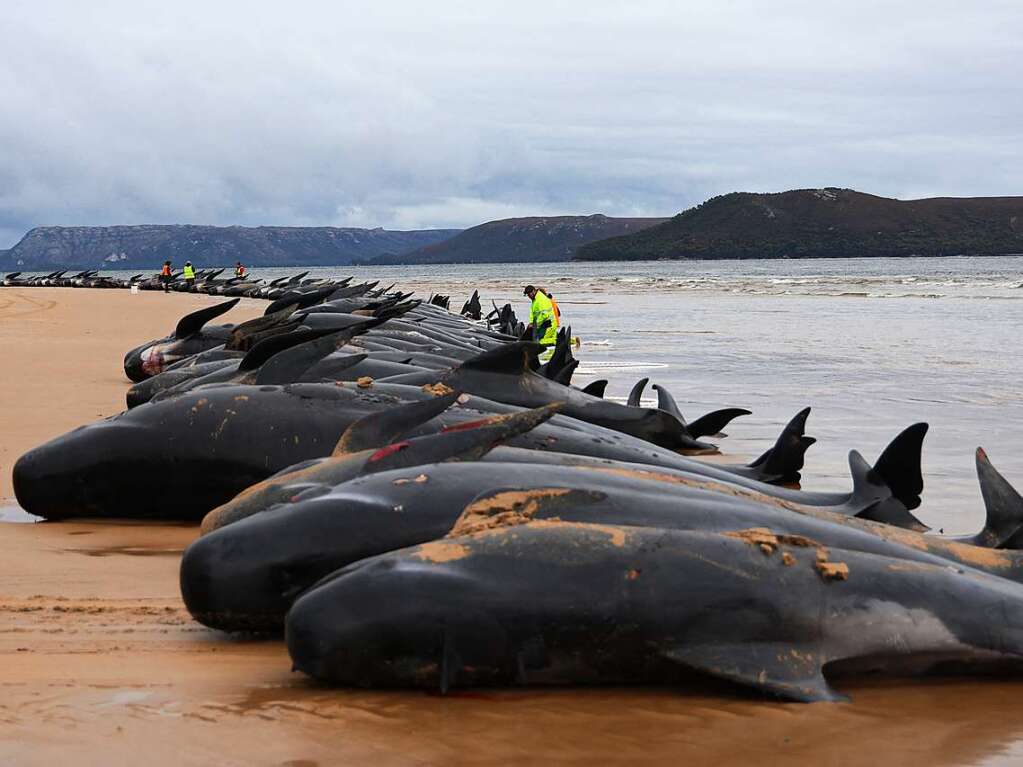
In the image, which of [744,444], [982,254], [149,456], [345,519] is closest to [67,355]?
[744,444]

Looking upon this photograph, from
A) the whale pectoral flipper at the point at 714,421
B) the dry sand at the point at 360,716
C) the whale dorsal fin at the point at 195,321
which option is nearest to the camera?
the dry sand at the point at 360,716

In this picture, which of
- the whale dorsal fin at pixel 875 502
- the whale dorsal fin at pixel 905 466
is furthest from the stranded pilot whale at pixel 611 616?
the whale dorsal fin at pixel 905 466

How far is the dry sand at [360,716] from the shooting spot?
142 inches

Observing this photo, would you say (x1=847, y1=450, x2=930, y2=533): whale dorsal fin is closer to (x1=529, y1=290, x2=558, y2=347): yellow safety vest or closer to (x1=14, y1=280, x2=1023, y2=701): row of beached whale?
(x1=14, y1=280, x2=1023, y2=701): row of beached whale

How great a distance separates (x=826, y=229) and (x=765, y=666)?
167189 mm

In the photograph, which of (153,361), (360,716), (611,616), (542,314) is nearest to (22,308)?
(542,314)

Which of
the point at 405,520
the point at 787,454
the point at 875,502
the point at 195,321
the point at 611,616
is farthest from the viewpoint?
the point at 195,321

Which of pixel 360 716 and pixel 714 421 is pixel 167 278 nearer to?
pixel 714 421

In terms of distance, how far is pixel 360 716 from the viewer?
152 inches

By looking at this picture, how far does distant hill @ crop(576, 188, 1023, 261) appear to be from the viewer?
152125 millimetres

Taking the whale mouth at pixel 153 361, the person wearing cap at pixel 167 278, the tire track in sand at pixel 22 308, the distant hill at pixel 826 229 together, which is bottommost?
the whale mouth at pixel 153 361

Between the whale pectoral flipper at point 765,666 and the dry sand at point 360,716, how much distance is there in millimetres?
69

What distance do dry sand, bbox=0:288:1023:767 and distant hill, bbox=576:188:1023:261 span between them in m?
151

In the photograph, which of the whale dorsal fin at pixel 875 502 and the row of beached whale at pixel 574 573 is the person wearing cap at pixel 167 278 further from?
the row of beached whale at pixel 574 573
